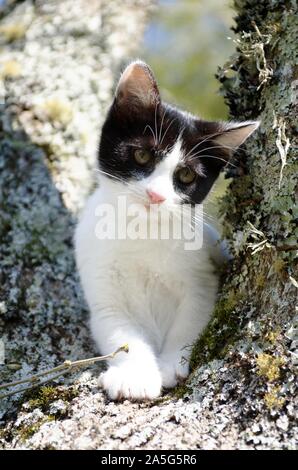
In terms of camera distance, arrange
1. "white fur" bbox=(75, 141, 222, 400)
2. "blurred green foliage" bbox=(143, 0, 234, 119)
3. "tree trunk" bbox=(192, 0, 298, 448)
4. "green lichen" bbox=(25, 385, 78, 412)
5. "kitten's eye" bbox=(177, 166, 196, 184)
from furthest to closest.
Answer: "blurred green foliage" bbox=(143, 0, 234, 119) → "kitten's eye" bbox=(177, 166, 196, 184) → "white fur" bbox=(75, 141, 222, 400) → "green lichen" bbox=(25, 385, 78, 412) → "tree trunk" bbox=(192, 0, 298, 448)

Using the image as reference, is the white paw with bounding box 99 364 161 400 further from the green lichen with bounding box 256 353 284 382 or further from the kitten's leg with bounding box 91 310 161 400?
the green lichen with bounding box 256 353 284 382

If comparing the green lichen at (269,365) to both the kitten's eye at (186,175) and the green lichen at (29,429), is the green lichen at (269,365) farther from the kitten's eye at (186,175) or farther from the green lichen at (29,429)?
the kitten's eye at (186,175)

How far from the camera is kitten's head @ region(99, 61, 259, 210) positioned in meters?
2.69

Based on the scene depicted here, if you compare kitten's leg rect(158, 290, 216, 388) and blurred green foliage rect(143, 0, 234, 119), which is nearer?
kitten's leg rect(158, 290, 216, 388)

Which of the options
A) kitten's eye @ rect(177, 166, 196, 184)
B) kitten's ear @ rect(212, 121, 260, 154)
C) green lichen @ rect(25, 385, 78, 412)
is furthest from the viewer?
kitten's eye @ rect(177, 166, 196, 184)

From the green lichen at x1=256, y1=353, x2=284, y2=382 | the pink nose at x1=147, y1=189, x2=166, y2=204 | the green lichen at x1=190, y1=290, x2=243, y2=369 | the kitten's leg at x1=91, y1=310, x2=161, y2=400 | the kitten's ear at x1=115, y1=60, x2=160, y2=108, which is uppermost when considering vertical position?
the kitten's ear at x1=115, y1=60, x2=160, y2=108

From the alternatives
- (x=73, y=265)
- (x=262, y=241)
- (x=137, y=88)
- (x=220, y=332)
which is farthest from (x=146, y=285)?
(x=137, y=88)

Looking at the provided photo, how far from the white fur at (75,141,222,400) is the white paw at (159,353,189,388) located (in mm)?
84

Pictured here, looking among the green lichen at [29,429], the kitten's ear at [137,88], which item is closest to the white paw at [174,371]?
the green lichen at [29,429]

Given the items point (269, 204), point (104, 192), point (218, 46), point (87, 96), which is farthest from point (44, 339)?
point (218, 46)

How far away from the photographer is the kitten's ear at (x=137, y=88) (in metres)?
2.69

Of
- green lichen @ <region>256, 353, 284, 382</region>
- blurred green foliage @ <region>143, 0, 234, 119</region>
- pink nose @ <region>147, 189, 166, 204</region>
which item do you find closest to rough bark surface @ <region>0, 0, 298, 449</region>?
green lichen @ <region>256, 353, 284, 382</region>

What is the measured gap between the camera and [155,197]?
2.57 meters

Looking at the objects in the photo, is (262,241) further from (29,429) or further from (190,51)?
(190,51)
